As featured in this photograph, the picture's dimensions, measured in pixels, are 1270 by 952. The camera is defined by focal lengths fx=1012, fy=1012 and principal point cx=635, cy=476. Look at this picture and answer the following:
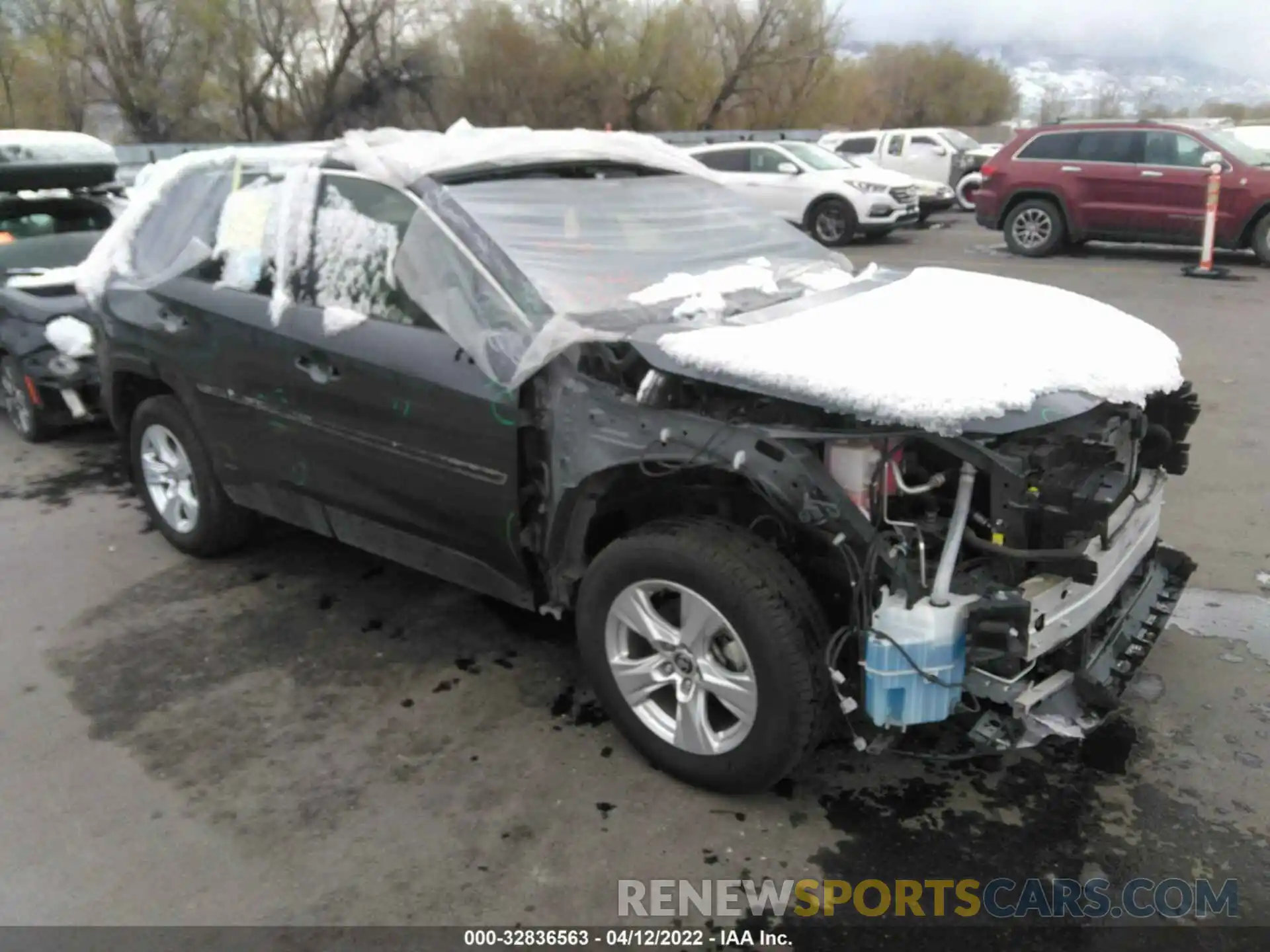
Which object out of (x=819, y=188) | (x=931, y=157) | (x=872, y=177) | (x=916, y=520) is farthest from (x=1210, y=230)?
(x=916, y=520)

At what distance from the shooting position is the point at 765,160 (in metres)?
15.7

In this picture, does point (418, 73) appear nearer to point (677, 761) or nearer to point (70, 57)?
point (70, 57)

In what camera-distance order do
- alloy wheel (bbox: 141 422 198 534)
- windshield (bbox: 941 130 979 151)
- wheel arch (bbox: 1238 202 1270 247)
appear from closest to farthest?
1. alloy wheel (bbox: 141 422 198 534)
2. wheel arch (bbox: 1238 202 1270 247)
3. windshield (bbox: 941 130 979 151)

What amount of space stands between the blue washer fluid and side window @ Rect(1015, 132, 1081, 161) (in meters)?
12.5

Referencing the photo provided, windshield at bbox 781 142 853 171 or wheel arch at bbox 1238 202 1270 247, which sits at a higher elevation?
windshield at bbox 781 142 853 171

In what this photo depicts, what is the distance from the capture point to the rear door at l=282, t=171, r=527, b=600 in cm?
331

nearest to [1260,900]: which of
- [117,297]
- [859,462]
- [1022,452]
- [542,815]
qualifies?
[1022,452]

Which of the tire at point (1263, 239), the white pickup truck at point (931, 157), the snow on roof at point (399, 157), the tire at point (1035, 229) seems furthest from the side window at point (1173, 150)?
the snow on roof at point (399, 157)

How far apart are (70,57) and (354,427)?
30.8 metres

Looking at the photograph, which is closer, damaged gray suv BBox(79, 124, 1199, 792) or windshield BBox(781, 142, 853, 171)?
damaged gray suv BBox(79, 124, 1199, 792)

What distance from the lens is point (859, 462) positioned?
2.72 metres

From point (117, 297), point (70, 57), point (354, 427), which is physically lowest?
point (354, 427)

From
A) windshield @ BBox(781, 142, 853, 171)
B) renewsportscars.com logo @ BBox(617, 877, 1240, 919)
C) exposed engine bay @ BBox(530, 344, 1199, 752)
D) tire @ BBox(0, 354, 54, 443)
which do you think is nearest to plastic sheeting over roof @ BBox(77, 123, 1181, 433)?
exposed engine bay @ BBox(530, 344, 1199, 752)

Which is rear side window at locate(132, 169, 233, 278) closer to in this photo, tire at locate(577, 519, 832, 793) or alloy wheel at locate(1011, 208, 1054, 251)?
tire at locate(577, 519, 832, 793)
